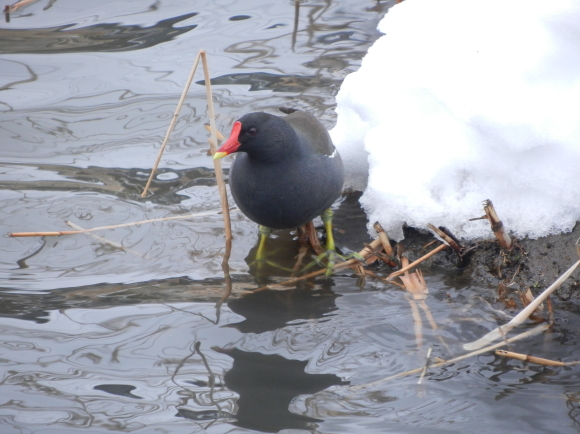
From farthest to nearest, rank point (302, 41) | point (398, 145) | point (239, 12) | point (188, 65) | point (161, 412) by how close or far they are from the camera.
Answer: point (239, 12) → point (302, 41) → point (188, 65) → point (398, 145) → point (161, 412)

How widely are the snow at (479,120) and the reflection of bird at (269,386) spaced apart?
1.06 metres

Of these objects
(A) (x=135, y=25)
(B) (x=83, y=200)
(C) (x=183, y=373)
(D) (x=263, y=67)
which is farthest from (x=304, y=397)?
(A) (x=135, y=25)

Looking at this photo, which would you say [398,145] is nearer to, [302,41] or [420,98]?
[420,98]

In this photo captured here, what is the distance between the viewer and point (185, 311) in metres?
2.66

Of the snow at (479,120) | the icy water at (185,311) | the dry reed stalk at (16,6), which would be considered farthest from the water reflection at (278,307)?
the dry reed stalk at (16,6)

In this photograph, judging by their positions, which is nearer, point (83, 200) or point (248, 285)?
point (248, 285)

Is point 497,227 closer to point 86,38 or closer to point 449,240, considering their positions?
point 449,240

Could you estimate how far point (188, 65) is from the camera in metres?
4.97

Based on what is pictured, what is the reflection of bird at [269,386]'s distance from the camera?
2045mm

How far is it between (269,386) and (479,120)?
5.07 feet

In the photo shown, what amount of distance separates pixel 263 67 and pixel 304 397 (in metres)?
3.34

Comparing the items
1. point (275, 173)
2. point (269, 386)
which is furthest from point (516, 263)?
point (269, 386)

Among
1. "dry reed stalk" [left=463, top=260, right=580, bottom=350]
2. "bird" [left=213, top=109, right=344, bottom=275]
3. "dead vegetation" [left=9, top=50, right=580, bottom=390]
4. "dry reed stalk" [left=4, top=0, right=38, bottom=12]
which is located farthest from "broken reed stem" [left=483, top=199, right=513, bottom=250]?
"dry reed stalk" [left=4, top=0, right=38, bottom=12]

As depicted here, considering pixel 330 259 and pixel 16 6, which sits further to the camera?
pixel 16 6
